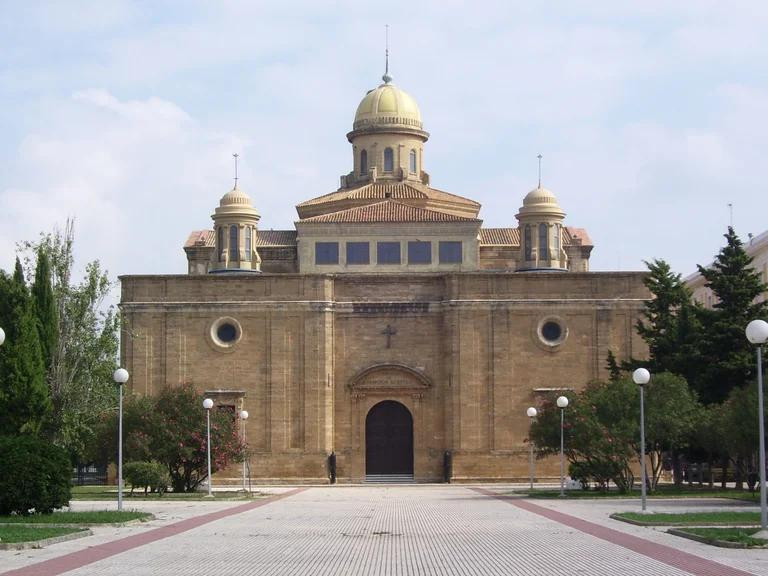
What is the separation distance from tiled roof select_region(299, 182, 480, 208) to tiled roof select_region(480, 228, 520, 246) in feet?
5.73

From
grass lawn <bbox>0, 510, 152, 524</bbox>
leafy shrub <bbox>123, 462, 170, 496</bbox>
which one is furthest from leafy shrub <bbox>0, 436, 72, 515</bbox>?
leafy shrub <bbox>123, 462, 170, 496</bbox>

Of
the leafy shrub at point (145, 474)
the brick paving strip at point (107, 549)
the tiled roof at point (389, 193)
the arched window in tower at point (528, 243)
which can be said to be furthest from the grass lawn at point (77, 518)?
the tiled roof at point (389, 193)

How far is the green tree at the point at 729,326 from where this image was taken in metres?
46.8

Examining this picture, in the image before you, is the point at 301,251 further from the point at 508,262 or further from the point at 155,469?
the point at 155,469

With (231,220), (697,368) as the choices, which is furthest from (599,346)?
(231,220)

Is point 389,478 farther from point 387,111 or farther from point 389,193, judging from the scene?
point 387,111

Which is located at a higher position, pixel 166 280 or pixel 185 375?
pixel 166 280

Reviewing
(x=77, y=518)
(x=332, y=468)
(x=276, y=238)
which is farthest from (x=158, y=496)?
(x=276, y=238)

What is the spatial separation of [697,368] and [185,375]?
22774 millimetres

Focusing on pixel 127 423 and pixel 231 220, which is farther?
pixel 231 220

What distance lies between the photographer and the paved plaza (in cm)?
1902

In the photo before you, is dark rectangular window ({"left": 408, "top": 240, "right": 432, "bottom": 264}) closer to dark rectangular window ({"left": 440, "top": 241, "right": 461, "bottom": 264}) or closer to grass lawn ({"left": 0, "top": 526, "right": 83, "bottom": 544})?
dark rectangular window ({"left": 440, "top": 241, "right": 461, "bottom": 264})

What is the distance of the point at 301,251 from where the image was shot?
6238cm

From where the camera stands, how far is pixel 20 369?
34.7 metres
